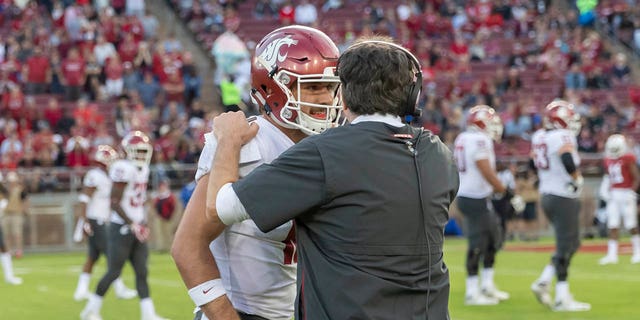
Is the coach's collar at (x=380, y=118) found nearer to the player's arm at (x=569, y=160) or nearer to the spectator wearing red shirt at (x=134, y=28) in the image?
the player's arm at (x=569, y=160)

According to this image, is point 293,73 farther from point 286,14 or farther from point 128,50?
point 286,14

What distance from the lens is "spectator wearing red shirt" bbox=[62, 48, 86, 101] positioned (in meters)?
20.8

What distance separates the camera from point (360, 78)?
10.3ft

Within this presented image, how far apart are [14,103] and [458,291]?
1081cm

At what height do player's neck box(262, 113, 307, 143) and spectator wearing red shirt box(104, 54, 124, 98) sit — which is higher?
player's neck box(262, 113, 307, 143)

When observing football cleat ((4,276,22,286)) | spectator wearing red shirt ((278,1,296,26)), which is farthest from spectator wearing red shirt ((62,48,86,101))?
football cleat ((4,276,22,286))

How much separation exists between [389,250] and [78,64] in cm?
1849

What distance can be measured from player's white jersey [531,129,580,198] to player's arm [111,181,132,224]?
4.07m

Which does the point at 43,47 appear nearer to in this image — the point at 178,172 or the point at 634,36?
the point at 178,172

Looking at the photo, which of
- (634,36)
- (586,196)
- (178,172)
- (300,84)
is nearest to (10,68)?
(178,172)

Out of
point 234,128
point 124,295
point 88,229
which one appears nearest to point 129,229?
point 88,229

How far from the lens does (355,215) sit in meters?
3.10

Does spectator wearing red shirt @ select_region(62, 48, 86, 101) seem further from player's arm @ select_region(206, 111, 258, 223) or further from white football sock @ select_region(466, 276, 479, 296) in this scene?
player's arm @ select_region(206, 111, 258, 223)

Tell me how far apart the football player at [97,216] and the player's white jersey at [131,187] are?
5.30 feet
